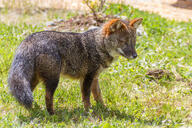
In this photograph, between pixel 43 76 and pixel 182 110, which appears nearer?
pixel 43 76

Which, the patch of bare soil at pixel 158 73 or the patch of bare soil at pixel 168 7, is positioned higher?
the patch of bare soil at pixel 168 7

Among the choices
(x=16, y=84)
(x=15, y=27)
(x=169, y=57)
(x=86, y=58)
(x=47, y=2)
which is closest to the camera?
(x=16, y=84)

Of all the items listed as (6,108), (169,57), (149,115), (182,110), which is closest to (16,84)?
(6,108)

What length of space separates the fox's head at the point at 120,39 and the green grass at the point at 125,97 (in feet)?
2.97

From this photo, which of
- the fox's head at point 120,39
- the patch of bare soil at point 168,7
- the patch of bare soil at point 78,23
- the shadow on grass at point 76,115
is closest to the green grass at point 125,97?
the shadow on grass at point 76,115

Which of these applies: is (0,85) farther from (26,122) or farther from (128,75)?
(128,75)

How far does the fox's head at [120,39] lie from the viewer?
4.84 metres

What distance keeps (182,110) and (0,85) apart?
10.2 feet

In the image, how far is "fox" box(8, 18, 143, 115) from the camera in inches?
166

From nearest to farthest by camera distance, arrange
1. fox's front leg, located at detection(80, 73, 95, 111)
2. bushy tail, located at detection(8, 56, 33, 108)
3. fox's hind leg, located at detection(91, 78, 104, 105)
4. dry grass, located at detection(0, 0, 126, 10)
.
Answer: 1. bushy tail, located at detection(8, 56, 33, 108)
2. fox's front leg, located at detection(80, 73, 95, 111)
3. fox's hind leg, located at detection(91, 78, 104, 105)
4. dry grass, located at detection(0, 0, 126, 10)

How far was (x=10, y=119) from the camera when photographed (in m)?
4.16

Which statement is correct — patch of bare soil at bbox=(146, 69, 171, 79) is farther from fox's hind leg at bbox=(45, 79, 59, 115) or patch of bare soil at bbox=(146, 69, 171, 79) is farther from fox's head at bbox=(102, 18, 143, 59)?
fox's hind leg at bbox=(45, 79, 59, 115)

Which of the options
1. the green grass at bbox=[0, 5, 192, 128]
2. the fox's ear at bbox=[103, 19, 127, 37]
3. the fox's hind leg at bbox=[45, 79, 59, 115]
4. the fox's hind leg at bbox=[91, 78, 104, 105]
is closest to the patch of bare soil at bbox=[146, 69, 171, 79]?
the green grass at bbox=[0, 5, 192, 128]

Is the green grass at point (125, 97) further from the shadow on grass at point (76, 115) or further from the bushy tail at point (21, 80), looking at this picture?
the bushy tail at point (21, 80)
